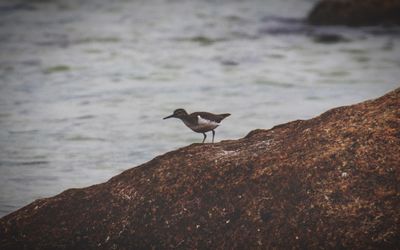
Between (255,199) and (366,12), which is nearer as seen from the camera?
(255,199)

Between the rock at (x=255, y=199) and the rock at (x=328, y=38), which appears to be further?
the rock at (x=328, y=38)

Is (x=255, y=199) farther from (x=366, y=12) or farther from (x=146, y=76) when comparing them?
(x=366, y=12)

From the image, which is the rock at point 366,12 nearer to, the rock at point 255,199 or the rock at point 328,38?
the rock at point 328,38

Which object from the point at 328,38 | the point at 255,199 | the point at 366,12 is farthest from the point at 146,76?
the point at 255,199

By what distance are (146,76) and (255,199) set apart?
888cm

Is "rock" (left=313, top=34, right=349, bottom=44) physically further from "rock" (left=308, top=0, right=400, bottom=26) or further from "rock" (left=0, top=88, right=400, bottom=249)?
"rock" (left=0, top=88, right=400, bottom=249)

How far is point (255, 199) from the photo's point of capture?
4.97 m

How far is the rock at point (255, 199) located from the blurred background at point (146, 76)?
75.7 inches

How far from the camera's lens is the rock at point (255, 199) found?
15.5 ft

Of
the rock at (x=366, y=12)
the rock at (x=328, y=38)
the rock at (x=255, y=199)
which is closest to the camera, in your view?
the rock at (x=255, y=199)

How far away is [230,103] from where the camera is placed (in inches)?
462

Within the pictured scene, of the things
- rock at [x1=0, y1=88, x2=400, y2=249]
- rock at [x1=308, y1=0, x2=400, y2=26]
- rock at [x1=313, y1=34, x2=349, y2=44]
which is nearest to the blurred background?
rock at [x1=313, y1=34, x2=349, y2=44]

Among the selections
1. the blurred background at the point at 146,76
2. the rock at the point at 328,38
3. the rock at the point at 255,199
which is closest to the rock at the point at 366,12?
the blurred background at the point at 146,76

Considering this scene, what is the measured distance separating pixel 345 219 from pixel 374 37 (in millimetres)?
12418
